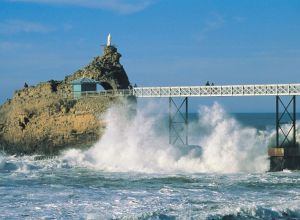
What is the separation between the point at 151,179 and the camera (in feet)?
108

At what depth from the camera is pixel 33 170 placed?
38.7 meters

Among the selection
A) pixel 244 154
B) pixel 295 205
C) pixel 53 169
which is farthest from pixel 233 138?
pixel 295 205

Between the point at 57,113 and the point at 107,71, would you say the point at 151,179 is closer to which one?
the point at 57,113

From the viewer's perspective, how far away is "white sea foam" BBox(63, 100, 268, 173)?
38.6 m

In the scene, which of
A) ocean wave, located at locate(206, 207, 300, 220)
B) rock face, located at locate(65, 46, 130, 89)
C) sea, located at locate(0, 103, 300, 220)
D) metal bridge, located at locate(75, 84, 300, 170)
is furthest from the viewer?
rock face, located at locate(65, 46, 130, 89)

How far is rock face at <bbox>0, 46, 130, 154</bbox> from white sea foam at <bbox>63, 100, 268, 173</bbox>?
134 centimetres

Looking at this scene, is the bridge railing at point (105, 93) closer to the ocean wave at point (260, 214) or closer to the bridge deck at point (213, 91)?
the bridge deck at point (213, 91)

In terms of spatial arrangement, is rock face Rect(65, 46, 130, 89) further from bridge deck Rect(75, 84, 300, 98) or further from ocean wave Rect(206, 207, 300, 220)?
ocean wave Rect(206, 207, 300, 220)

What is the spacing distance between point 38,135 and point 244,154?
721 inches

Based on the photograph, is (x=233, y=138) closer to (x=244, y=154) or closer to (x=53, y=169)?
(x=244, y=154)

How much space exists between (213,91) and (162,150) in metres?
4.88

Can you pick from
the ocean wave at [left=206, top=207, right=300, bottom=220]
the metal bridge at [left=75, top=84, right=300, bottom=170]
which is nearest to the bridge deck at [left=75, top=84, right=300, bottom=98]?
the metal bridge at [left=75, top=84, right=300, bottom=170]

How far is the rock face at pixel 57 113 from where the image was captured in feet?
156

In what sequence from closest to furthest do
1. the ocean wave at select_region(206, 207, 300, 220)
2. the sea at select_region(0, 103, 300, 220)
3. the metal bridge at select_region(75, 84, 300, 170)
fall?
the ocean wave at select_region(206, 207, 300, 220) < the sea at select_region(0, 103, 300, 220) < the metal bridge at select_region(75, 84, 300, 170)
